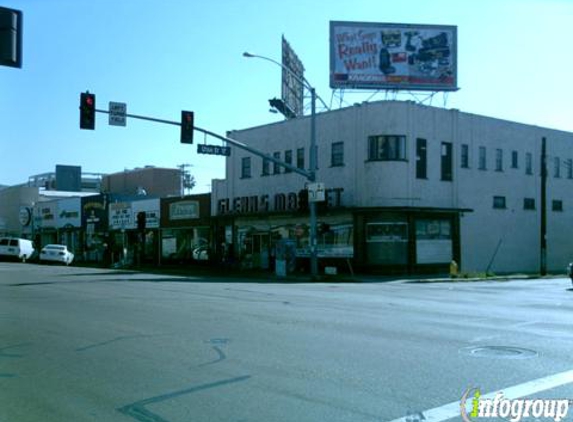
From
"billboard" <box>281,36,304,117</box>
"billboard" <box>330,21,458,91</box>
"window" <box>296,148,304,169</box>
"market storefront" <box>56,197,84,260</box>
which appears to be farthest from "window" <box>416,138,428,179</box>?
"market storefront" <box>56,197,84,260</box>

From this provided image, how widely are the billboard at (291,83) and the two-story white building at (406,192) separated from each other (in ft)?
14.4

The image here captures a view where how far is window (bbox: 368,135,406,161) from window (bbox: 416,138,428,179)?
109 cm

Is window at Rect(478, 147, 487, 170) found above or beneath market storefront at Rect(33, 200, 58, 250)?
above

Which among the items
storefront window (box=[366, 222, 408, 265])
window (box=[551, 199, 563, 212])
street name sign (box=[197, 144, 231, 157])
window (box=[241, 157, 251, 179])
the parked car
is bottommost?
the parked car

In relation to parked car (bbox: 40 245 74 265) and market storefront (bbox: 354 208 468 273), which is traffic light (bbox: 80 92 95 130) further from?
parked car (bbox: 40 245 74 265)

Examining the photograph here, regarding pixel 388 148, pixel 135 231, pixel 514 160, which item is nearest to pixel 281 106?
pixel 388 148

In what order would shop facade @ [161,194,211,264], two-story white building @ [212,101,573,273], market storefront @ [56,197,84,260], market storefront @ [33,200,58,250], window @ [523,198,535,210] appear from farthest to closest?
market storefront @ [33,200,58,250], market storefront @ [56,197,84,260], shop facade @ [161,194,211,264], window @ [523,198,535,210], two-story white building @ [212,101,573,273]

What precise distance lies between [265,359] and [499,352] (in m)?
3.47

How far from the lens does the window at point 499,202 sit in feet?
135

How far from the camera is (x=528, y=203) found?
43.3 metres

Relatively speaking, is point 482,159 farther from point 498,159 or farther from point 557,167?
point 557,167

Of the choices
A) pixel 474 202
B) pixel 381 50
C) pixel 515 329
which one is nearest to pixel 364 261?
pixel 474 202

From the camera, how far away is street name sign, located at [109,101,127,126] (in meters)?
25.9

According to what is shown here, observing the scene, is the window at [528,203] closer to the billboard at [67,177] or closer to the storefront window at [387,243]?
the storefront window at [387,243]
